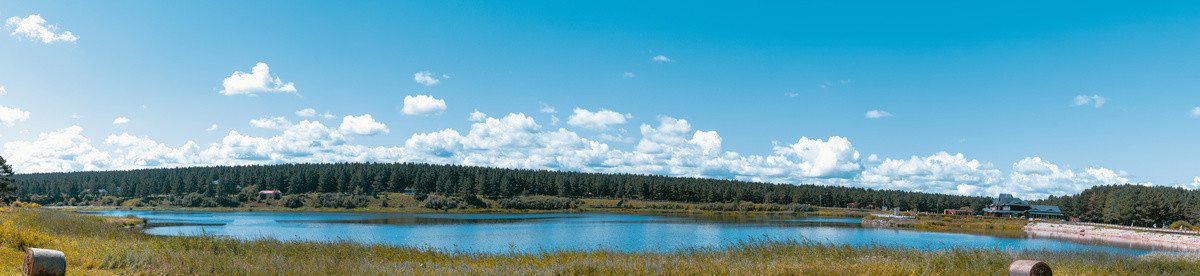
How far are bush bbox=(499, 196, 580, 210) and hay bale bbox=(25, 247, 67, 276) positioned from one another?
139 m

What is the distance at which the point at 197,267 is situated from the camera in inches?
708

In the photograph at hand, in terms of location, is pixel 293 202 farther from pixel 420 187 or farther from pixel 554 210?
pixel 554 210

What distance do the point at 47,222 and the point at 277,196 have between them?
135433mm

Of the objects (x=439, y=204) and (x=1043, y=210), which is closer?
(x=439, y=204)

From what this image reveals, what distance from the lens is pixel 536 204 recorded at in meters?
157

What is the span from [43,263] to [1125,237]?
9438 centimetres

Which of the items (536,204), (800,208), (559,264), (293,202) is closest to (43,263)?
(559,264)

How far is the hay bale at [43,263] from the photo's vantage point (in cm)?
1429

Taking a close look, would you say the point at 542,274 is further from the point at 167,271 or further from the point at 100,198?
the point at 100,198

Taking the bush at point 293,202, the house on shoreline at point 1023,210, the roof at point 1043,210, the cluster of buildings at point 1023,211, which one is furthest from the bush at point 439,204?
the roof at point 1043,210

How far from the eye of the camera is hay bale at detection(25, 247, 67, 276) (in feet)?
46.9

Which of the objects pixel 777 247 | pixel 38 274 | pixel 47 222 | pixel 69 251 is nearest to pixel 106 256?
pixel 69 251

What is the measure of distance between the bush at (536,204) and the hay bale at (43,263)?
139 m

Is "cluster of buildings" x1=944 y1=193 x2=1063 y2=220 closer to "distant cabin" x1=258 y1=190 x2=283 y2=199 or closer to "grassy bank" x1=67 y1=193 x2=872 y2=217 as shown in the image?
"grassy bank" x1=67 y1=193 x2=872 y2=217
